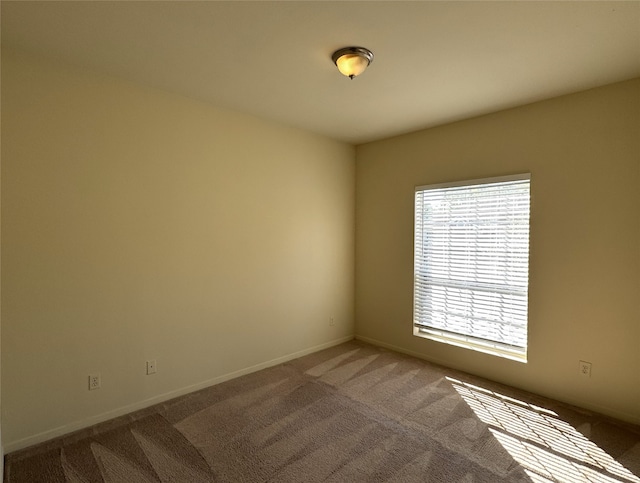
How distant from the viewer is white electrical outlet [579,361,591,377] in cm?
286

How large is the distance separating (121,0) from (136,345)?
2.34 metres

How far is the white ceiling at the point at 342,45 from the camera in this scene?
1.87 meters

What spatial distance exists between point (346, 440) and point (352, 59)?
2.54m

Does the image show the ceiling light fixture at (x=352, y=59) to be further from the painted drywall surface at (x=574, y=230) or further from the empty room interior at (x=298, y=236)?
the painted drywall surface at (x=574, y=230)

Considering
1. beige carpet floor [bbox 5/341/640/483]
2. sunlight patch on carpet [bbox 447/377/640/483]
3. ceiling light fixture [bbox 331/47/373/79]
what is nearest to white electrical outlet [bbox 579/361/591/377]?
beige carpet floor [bbox 5/341/640/483]

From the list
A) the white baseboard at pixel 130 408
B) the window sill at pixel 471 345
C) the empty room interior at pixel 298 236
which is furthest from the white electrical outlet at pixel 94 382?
the window sill at pixel 471 345

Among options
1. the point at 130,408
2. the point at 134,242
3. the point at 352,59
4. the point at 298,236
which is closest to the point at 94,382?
the point at 130,408

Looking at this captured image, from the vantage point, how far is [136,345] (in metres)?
2.81

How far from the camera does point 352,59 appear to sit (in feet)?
7.41

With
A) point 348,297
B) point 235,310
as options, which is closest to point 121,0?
point 235,310

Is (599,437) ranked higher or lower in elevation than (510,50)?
lower

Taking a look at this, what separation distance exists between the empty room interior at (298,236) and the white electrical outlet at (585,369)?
0.07 ft

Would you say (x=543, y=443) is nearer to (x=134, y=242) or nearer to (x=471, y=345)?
(x=471, y=345)

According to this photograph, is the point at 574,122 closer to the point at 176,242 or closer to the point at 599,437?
the point at 599,437
